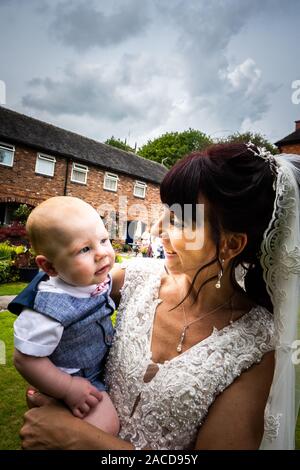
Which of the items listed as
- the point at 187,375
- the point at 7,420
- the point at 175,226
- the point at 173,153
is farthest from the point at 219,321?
the point at 173,153

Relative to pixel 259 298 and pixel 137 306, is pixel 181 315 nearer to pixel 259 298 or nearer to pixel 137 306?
pixel 137 306

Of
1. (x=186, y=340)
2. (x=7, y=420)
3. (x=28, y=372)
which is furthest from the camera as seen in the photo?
(x=7, y=420)

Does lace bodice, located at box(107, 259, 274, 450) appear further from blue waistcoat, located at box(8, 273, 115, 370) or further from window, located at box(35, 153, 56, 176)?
window, located at box(35, 153, 56, 176)

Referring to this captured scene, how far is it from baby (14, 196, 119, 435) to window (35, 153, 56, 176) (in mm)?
20339

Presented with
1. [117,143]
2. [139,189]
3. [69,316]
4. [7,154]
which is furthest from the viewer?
[117,143]

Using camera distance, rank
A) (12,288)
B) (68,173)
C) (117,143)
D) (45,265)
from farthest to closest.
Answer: (117,143) < (68,173) < (12,288) < (45,265)

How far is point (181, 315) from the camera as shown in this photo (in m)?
1.76

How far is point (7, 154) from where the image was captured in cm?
1888

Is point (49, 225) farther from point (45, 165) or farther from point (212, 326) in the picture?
point (45, 165)

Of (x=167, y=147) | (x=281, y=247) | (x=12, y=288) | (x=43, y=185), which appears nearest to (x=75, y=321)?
(x=281, y=247)

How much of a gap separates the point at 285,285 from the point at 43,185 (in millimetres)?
20641

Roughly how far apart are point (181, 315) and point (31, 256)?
10.1 metres

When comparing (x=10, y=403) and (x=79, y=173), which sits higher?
(x=79, y=173)

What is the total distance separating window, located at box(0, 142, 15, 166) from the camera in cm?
1864
